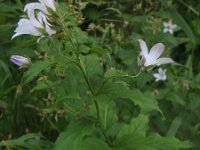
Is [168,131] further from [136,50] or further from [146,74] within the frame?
[136,50]

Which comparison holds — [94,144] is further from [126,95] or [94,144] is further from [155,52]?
[155,52]

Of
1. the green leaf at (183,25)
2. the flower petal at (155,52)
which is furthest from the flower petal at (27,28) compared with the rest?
the green leaf at (183,25)

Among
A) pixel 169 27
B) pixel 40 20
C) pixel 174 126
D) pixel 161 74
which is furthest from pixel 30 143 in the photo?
pixel 169 27

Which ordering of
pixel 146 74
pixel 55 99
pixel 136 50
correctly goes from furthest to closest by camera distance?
pixel 136 50
pixel 146 74
pixel 55 99

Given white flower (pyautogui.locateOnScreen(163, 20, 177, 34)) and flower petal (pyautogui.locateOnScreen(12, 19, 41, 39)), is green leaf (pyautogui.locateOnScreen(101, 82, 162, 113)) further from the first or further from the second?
white flower (pyautogui.locateOnScreen(163, 20, 177, 34))

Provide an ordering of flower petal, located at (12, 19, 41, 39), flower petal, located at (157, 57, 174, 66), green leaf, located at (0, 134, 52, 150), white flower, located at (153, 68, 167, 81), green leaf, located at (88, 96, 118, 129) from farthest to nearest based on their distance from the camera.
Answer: white flower, located at (153, 68, 167, 81) → green leaf, located at (0, 134, 52, 150) → green leaf, located at (88, 96, 118, 129) → flower petal, located at (157, 57, 174, 66) → flower petal, located at (12, 19, 41, 39)

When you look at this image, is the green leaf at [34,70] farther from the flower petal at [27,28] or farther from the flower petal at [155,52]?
the flower petal at [155,52]

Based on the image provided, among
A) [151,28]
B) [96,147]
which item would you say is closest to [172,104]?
[151,28]

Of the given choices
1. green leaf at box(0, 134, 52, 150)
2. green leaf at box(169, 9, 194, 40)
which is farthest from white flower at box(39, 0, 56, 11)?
green leaf at box(169, 9, 194, 40)
